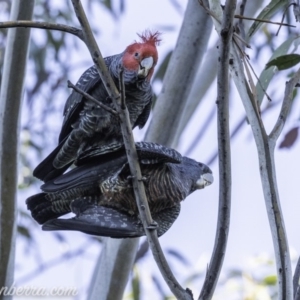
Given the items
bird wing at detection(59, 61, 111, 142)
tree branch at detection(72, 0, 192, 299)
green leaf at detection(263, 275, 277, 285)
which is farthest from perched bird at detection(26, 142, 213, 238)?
green leaf at detection(263, 275, 277, 285)

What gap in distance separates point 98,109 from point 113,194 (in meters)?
0.47

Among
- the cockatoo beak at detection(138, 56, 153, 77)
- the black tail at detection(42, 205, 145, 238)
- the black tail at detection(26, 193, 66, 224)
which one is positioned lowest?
the black tail at detection(42, 205, 145, 238)

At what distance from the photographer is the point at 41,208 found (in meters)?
2.24

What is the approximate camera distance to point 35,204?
88.1 inches

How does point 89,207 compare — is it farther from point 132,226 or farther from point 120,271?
point 120,271

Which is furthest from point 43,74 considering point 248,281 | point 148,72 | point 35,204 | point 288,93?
point 288,93

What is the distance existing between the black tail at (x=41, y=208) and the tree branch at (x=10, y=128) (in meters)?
0.17

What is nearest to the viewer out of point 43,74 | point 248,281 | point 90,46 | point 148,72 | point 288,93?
point 90,46

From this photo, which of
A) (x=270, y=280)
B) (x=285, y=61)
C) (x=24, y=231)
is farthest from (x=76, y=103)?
(x=24, y=231)

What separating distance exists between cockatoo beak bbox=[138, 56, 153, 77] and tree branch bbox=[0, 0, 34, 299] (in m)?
0.45

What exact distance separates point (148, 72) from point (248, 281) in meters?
1.84

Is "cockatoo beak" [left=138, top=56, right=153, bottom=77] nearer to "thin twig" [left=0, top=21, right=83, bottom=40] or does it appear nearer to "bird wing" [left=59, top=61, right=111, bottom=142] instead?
"bird wing" [left=59, top=61, right=111, bottom=142]

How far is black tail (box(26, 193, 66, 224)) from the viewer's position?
2229 millimetres

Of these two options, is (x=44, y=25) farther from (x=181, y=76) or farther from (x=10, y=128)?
(x=181, y=76)
